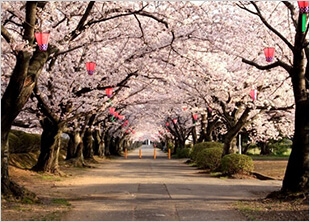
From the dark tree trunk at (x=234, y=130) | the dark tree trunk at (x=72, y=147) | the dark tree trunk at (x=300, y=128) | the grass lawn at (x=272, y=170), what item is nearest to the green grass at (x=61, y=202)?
the dark tree trunk at (x=300, y=128)

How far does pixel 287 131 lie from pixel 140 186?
24.6 metres

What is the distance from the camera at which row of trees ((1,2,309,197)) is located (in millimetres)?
10484

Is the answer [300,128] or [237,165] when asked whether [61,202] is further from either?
[237,165]

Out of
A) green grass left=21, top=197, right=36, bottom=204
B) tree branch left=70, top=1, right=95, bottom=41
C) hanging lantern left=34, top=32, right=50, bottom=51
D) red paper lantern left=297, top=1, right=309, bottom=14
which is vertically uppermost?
tree branch left=70, top=1, right=95, bottom=41

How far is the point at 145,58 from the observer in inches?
685

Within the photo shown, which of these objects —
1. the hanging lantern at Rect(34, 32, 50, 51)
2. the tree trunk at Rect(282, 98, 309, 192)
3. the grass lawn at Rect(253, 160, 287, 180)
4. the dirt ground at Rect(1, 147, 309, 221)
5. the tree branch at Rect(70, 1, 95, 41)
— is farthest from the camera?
the grass lawn at Rect(253, 160, 287, 180)

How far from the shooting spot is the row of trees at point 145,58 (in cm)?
1048

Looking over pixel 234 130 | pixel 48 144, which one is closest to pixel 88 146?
pixel 48 144

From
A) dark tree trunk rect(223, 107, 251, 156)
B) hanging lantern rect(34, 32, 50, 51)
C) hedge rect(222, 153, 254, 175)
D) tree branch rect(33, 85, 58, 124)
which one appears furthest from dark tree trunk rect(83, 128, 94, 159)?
hanging lantern rect(34, 32, 50, 51)

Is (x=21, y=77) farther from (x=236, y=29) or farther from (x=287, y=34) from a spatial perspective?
(x=287, y=34)

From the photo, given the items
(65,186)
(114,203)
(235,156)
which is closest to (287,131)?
(235,156)

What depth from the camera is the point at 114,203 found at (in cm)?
1053

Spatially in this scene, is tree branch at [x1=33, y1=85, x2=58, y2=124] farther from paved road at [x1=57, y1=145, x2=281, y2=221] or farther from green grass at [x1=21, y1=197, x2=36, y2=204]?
green grass at [x1=21, y1=197, x2=36, y2=204]

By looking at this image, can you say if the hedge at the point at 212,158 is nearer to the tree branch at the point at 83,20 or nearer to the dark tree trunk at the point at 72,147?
the dark tree trunk at the point at 72,147
